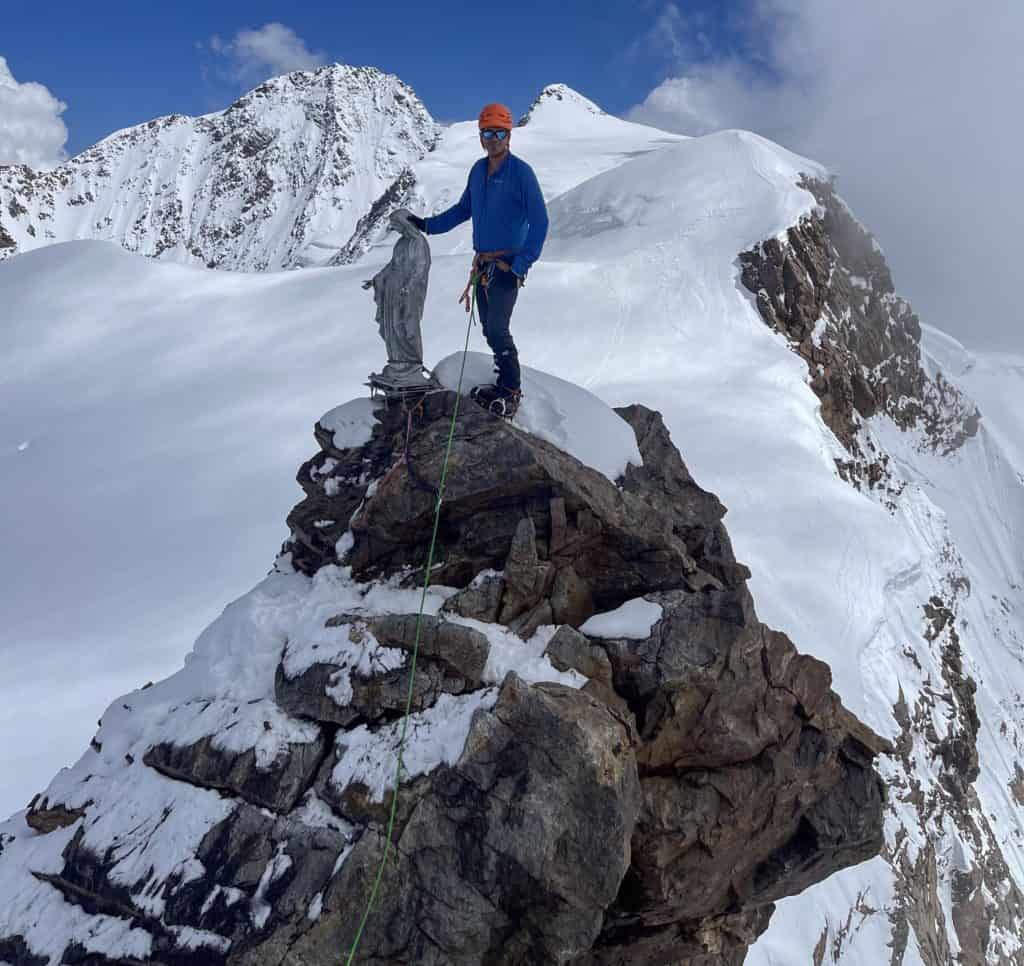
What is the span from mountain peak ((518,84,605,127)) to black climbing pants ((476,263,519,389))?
6545 centimetres

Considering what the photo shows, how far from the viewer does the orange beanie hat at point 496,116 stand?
23.2ft

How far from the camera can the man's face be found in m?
7.18

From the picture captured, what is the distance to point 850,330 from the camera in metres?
32.8

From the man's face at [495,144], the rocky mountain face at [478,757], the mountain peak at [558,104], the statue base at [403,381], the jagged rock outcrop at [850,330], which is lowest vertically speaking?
the rocky mountain face at [478,757]

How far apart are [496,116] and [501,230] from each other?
98 centimetres

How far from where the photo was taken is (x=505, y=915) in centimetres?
536

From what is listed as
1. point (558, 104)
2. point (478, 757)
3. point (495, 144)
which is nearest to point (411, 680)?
point (478, 757)

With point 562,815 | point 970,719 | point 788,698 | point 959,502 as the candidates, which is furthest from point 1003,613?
point 562,815

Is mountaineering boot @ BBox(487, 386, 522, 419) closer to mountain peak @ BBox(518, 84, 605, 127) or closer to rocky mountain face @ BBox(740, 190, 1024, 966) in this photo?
rocky mountain face @ BBox(740, 190, 1024, 966)

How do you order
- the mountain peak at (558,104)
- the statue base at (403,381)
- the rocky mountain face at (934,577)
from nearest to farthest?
the statue base at (403,381)
the rocky mountain face at (934,577)
the mountain peak at (558,104)

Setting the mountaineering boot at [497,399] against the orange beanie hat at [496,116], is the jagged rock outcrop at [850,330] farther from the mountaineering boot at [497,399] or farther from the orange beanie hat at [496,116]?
the orange beanie hat at [496,116]

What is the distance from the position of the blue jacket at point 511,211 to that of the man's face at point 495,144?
3.5 inches

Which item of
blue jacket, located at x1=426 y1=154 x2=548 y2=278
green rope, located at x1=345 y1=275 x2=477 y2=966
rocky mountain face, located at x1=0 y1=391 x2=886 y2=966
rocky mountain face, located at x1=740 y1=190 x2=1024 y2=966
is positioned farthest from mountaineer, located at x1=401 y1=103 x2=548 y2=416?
rocky mountain face, located at x1=740 y1=190 x2=1024 y2=966

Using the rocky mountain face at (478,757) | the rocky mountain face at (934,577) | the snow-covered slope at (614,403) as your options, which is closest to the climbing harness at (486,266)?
the rocky mountain face at (478,757)
